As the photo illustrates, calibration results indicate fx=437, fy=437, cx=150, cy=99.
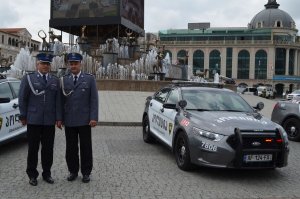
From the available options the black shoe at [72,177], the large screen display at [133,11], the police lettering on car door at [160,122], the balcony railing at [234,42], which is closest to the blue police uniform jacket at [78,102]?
the black shoe at [72,177]

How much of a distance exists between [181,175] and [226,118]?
49.2 inches

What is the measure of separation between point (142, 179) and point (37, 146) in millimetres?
1735

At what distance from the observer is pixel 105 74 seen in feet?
104

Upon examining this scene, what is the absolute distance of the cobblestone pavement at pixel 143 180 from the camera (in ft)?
20.3

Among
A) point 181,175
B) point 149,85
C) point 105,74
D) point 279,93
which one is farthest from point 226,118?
point 279,93

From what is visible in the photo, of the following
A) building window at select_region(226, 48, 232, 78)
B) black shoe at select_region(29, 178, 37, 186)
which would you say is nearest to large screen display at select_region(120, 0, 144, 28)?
black shoe at select_region(29, 178, 37, 186)

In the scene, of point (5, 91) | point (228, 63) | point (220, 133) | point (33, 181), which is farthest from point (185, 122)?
point (228, 63)

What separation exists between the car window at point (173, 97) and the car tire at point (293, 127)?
4.40 meters

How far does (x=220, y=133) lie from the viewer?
7.03m

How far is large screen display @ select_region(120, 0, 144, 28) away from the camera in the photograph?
4209 centimetres

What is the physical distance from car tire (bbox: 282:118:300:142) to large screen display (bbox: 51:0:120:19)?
1208 inches

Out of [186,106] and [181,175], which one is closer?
[181,175]

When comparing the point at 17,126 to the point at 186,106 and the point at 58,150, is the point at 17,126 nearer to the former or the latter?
the point at 58,150

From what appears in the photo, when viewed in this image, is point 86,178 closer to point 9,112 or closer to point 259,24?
point 9,112
